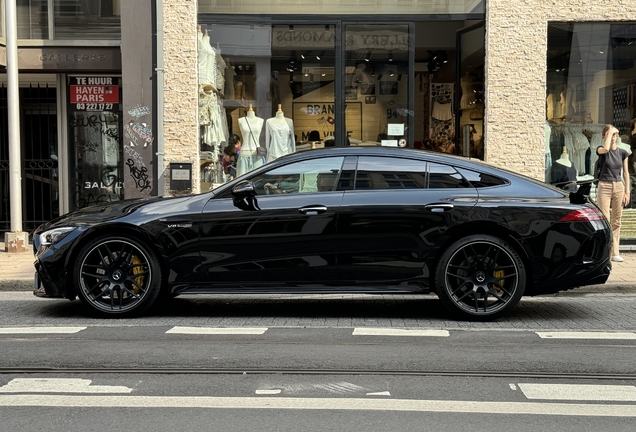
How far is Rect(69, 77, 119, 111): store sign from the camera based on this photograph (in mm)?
13391

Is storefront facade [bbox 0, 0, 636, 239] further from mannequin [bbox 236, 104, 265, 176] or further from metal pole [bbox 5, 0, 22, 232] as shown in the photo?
metal pole [bbox 5, 0, 22, 232]

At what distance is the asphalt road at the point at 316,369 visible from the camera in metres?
4.46

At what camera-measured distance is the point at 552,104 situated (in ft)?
42.2

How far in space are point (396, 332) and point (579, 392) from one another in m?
2.00

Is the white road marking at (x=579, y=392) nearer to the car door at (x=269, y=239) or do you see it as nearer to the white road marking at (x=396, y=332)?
the white road marking at (x=396, y=332)

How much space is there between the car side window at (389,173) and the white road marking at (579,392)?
8.57 ft

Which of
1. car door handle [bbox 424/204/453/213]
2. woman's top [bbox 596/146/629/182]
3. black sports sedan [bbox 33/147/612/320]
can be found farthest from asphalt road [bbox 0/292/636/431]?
woman's top [bbox 596/146/629/182]

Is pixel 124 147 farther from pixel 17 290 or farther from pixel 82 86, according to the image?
pixel 17 290

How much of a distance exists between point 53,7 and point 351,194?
8114 mm

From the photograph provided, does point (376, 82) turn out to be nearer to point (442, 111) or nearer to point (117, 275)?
point (442, 111)

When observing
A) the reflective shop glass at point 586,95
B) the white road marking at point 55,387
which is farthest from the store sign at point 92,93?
the white road marking at point 55,387

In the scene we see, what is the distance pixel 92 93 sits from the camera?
1342 cm

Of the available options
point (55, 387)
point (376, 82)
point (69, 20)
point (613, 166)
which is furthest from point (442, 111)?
point (55, 387)

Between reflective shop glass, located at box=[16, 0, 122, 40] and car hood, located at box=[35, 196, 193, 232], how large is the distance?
20.5 ft
